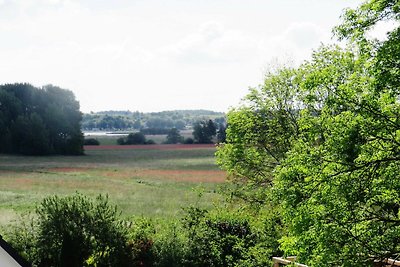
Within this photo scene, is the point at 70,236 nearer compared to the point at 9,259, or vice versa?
the point at 9,259

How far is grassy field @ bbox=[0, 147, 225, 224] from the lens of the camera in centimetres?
4122

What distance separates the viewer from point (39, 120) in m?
85.7

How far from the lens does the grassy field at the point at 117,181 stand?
135 feet

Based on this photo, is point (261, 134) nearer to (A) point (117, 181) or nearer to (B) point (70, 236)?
(B) point (70, 236)

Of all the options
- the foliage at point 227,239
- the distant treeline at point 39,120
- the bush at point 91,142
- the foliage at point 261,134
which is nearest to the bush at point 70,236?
the foliage at point 227,239

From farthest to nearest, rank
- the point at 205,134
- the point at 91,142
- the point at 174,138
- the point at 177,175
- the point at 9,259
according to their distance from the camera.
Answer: the point at 174,138 → the point at 91,142 → the point at 205,134 → the point at 177,175 → the point at 9,259

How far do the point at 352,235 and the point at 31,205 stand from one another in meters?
31.9

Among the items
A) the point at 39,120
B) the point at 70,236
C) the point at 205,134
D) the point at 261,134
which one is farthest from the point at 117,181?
the point at 205,134

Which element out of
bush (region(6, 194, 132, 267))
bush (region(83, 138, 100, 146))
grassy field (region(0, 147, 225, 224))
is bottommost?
grassy field (region(0, 147, 225, 224))

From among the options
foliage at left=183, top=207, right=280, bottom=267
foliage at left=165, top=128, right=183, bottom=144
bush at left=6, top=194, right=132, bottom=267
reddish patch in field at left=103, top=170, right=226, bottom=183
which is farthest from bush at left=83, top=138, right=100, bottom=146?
bush at left=6, top=194, right=132, bottom=267

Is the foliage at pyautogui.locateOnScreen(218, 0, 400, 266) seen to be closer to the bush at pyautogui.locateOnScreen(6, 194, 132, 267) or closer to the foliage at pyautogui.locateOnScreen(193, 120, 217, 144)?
the bush at pyautogui.locateOnScreen(6, 194, 132, 267)

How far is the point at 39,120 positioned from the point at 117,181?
1256 inches

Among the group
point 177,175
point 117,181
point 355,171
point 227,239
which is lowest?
point 117,181

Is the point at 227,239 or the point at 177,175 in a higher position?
the point at 227,239
